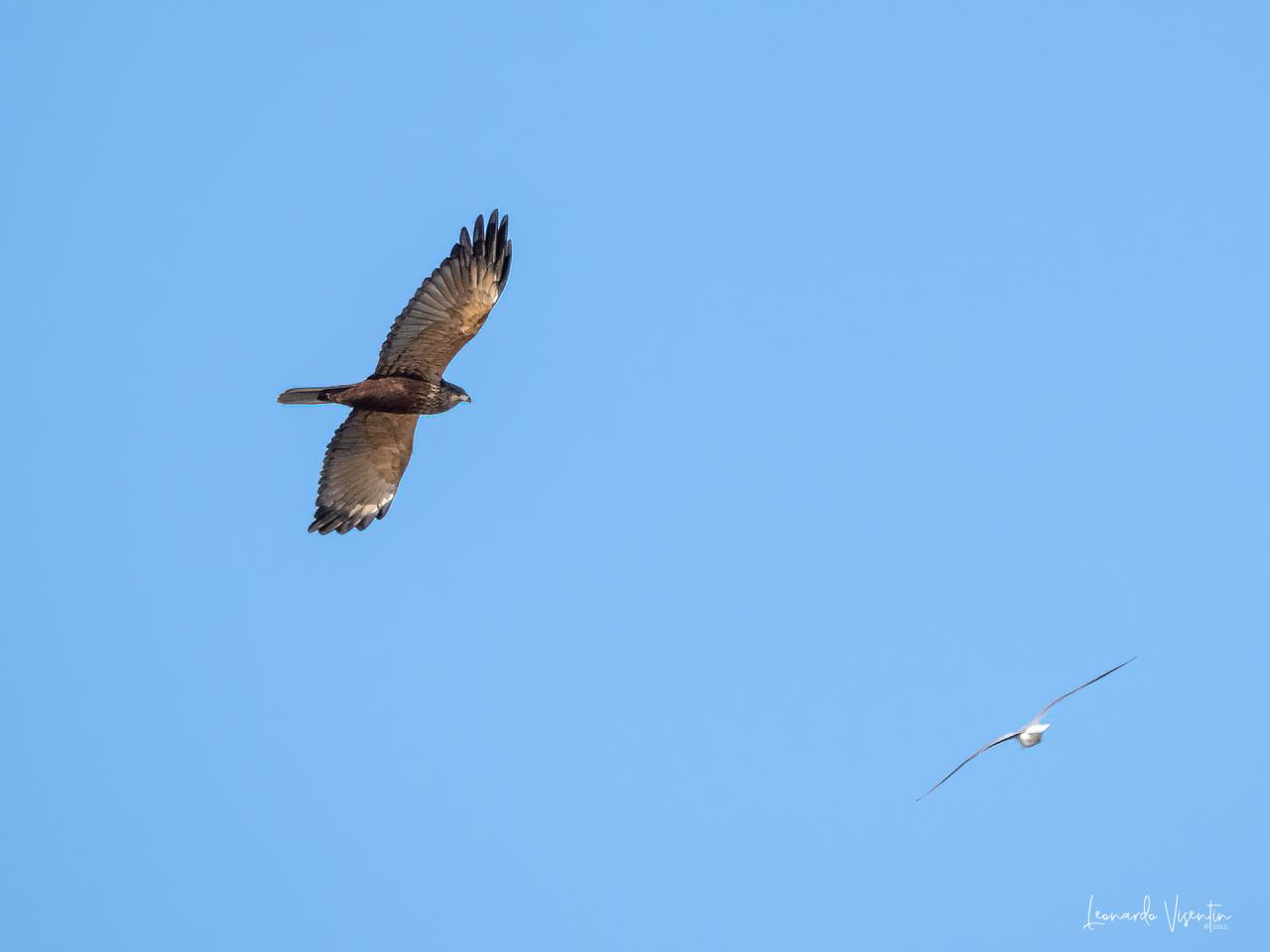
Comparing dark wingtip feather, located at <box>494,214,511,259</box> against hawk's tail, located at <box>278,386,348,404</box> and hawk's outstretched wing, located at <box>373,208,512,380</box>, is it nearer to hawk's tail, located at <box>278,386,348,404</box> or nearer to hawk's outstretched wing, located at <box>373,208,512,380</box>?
hawk's outstretched wing, located at <box>373,208,512,380</box>

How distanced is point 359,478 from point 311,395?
6.08ft

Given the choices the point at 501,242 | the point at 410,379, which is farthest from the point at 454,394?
the point at 501,242

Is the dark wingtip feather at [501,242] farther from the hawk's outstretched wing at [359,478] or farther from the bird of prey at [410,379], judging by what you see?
the hawk's outstretched wing at [359,478]

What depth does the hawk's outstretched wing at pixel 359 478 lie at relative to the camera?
2038cm

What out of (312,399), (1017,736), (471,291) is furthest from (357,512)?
(1017,736)

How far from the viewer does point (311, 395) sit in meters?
19.2

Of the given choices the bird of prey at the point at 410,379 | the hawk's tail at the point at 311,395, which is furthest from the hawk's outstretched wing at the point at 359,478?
the hawk's tail at the point at 311,395

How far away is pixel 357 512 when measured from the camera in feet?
67.6

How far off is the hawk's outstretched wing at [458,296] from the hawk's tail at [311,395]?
2.97 feet

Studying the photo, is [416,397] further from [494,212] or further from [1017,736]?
[1017,736]

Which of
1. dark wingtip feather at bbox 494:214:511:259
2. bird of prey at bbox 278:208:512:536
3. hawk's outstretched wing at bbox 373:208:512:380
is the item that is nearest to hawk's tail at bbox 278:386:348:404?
bird of prey at bbox 278:208:512:536

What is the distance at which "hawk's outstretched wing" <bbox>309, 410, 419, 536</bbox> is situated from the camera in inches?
802

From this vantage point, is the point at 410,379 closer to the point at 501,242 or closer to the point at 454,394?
the point at 454,394

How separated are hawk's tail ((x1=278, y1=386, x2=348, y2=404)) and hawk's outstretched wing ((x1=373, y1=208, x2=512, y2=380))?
0.91 m
